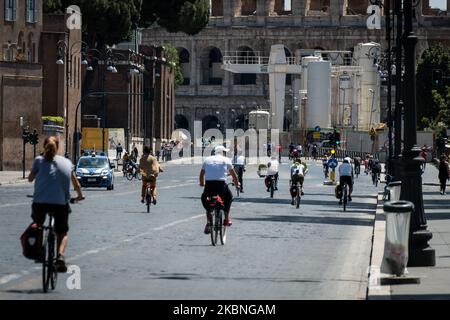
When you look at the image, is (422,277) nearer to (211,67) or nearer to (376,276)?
(376,276)

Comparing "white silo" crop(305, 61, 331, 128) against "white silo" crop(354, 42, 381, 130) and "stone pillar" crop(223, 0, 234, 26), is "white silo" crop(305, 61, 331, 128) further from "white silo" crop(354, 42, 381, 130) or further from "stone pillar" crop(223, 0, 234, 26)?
"stone pillar" crop(223, 0, 234, 26)

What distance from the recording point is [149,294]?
17.5m

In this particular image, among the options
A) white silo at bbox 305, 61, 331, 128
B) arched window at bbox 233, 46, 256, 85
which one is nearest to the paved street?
white silo at bbox 305, 61, 331, 128

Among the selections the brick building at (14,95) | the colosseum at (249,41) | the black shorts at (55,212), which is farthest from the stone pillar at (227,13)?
the black shorts at (55,212)

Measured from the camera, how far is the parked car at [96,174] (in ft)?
200

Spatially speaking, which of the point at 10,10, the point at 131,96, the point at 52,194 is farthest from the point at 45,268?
the point at 131,96

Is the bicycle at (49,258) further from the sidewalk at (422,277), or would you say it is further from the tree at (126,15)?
the tree at (126,15)

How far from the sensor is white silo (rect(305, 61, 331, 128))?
149 m

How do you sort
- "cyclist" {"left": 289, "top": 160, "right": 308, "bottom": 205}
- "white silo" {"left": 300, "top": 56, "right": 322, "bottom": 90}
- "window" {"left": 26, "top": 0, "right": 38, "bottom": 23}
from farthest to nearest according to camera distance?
"white silo" {"left": 300, "top": 56, "right": 322, "bottom": 90} < "window" {"left": 26, "top": 0, "right": 38, "bottom": 23} < "cyclist" {"left": 289, "top": 160, "right": 308, "bottom": 205}

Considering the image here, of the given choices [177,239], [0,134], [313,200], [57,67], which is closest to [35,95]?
[0,134]

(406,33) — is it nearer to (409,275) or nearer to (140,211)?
(409,275)

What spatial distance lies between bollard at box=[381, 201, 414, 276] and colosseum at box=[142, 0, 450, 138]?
164923mm

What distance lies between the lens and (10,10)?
92.1m

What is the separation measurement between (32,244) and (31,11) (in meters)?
79.5
